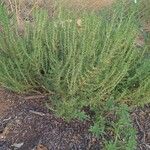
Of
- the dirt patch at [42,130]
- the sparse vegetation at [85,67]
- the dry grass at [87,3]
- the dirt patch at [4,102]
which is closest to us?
the sparse vegetation at [85,67]

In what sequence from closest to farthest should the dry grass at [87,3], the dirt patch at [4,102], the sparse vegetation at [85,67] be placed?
the sparse vegetation at [85,67], the dirt patch at [4,102], the dry grass at [87,3]

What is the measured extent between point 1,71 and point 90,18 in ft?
2.28

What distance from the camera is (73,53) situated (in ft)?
9.63

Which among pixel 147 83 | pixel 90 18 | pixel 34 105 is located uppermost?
pixel 90 18

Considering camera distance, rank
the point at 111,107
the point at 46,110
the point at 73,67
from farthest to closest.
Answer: the point at 46,110, the point at 111,107, the point at 73,67

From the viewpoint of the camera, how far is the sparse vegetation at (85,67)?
9.66 ft

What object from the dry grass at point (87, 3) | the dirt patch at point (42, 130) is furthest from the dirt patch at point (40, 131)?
the dry grass at point (87, 3)

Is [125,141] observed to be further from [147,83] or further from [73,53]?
[73,53]

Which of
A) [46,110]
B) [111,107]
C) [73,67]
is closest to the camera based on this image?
[73,67]

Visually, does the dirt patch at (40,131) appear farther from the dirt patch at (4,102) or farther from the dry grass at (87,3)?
the dry grass at (87,3)

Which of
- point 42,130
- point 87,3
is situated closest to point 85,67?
point 42,130

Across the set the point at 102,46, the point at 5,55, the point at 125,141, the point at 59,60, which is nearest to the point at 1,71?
the point at 5,55

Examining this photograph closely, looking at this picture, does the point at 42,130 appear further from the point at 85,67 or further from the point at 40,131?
the point at 85,67

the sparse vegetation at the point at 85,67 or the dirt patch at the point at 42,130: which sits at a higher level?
the sparse vegetation at the point at 85,67
